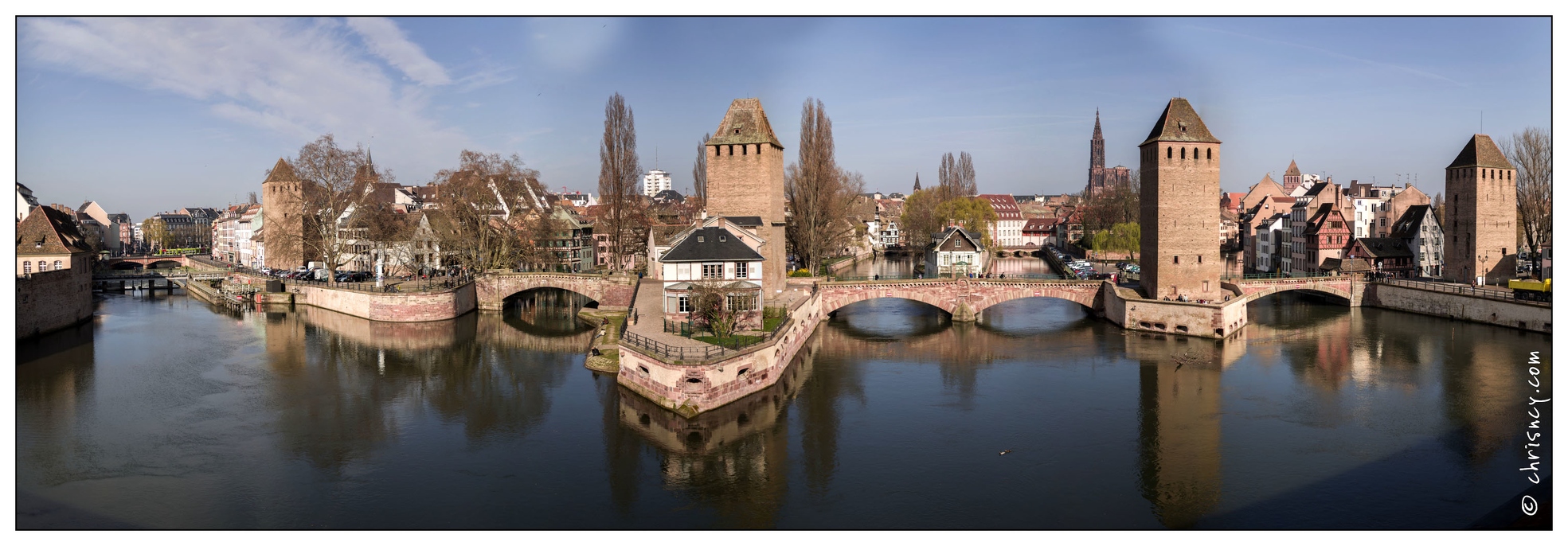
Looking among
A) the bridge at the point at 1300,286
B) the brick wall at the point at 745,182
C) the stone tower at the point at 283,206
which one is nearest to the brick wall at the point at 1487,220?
the bridge at the point at 1300,286

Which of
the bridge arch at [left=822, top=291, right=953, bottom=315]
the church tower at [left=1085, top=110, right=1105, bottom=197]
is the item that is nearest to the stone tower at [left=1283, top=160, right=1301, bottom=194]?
the church tower at [left=1085, top=110, right=1105, bottom=197]

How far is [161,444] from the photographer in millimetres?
24812

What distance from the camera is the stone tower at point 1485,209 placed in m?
51.5

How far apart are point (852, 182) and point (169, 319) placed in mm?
52306

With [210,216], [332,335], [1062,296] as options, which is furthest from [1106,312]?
[210,216]

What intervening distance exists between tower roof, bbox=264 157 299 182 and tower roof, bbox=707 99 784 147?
39.8 meters

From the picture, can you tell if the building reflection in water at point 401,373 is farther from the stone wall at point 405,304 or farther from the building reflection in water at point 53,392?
the building reflection in water at point 53,392

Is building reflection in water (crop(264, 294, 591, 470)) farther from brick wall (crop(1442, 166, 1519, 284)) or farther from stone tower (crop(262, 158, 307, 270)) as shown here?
brick wall (crop(1442, 166, 1519, 284))

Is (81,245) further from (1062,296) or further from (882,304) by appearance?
(1062,296)

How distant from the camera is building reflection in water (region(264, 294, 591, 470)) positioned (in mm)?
26688

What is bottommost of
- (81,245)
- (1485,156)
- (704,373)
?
(704,373)

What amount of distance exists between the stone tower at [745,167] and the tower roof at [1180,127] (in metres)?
18.1

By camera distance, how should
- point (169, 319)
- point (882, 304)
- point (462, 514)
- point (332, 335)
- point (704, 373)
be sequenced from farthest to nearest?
point (882, 304) → point (169, 319) → point (332, 335) → point (704, 373) → point (462, 514)

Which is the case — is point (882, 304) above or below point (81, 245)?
below
